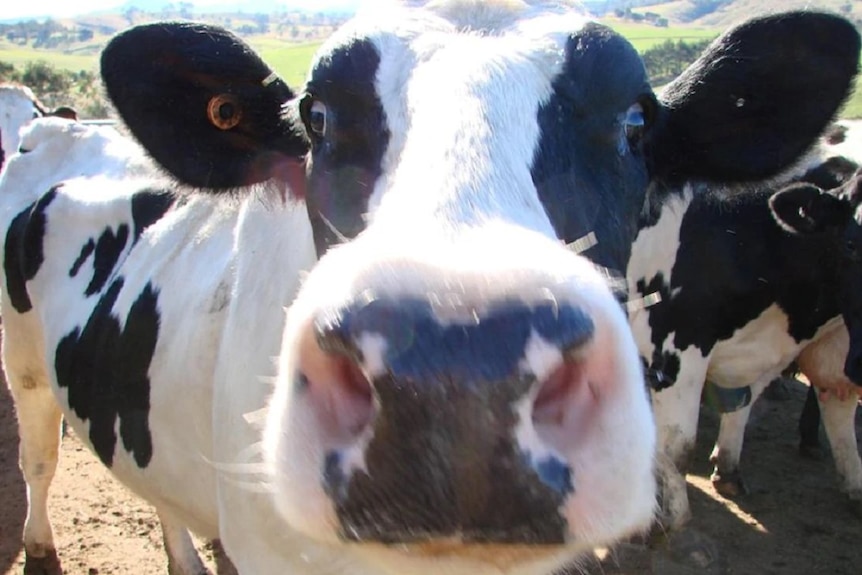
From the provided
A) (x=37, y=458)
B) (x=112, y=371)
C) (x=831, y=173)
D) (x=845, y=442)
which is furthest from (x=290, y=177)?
(x=845, y=442)

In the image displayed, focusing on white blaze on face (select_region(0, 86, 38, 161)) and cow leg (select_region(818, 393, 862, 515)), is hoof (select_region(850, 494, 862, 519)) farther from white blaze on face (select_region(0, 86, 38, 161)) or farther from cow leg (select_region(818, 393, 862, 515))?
white blaze on face (select_region(0, 86, 38, 161))

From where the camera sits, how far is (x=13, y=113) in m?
9.77

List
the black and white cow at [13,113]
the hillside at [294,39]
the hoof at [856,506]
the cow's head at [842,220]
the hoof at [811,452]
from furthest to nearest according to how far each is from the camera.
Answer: the black and white cow at [13,113], the hoof at [811,452], the hoof at [856,506], the cow's head at [842,220], the hillside at [294,39]

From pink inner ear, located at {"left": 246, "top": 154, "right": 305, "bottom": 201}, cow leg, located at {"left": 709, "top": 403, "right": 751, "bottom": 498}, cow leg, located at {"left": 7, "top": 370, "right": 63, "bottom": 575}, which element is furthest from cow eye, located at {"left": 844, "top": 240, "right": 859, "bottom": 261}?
cow leg, located at {"left": 7, "top": 370, "right": 63, "bottom": 575}

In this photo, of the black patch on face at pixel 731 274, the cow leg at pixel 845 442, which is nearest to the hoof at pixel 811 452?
the cow leg at pixel 845 442

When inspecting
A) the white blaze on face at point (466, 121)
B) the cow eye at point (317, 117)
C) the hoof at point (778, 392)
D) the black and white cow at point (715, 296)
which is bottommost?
the hoof at point (778, 392)

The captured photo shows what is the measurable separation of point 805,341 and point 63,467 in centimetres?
537

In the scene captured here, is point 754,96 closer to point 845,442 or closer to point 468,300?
point 468,300

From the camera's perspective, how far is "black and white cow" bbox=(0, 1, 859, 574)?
39.8 inches

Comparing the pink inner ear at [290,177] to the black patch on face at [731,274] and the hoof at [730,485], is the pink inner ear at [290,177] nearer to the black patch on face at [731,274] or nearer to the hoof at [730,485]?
the black patch on face at [731,274]

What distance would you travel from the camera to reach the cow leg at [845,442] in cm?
513

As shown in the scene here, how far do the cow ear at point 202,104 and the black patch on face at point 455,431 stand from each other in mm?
1466

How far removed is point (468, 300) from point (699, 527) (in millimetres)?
4553

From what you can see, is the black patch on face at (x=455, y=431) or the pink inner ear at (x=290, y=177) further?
the pink inner ear at (x=290, y=177)
